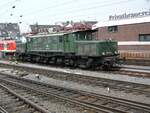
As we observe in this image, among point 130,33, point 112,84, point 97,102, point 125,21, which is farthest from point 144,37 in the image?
point 97,102

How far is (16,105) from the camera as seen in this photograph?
39.8 feet

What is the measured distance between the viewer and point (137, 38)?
1785 inches

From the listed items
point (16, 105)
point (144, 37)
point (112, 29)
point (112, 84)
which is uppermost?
point (112, 29)

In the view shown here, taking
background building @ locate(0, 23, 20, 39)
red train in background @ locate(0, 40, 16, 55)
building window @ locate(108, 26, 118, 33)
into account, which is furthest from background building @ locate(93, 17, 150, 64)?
background building @ locate(0, 23, 20, 39)

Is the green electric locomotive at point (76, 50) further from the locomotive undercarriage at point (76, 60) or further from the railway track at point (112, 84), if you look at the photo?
the railway track at point (112, 84)

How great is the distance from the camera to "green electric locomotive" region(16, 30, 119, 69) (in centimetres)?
2353

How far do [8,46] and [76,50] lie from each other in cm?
2203

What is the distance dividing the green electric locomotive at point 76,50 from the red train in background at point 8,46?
1069cm

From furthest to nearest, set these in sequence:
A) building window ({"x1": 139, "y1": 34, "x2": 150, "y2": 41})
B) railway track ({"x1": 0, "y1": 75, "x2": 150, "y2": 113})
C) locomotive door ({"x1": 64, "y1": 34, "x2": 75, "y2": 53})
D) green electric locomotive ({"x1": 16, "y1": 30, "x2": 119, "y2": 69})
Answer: building window ({"x1": 139, "y1": 34, "x2": 150, "y2": 41}), locomotive door ({"x1": 64, "y1": 34, "x2": 75, "y2": 53}), green electric locomotive ({"x1": 16, "y1": 30, "x2": 119, "y2": 69}), railway track ({"x1": 0, "y1": 75, "x2": 150, "y2": 113})

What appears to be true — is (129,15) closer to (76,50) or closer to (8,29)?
(76,50)

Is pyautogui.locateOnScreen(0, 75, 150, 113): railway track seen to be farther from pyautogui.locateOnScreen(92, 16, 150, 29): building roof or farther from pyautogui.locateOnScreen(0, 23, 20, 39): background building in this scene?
pyautogui.locateOnScreen(0, 23, 20, 39): background building

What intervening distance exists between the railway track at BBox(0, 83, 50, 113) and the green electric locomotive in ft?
33.0

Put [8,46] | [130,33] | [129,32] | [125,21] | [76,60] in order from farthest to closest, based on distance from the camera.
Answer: [125,21], [129,32], [130,33], [8,46], [76,60]

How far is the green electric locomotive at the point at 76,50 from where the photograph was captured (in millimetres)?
23531
